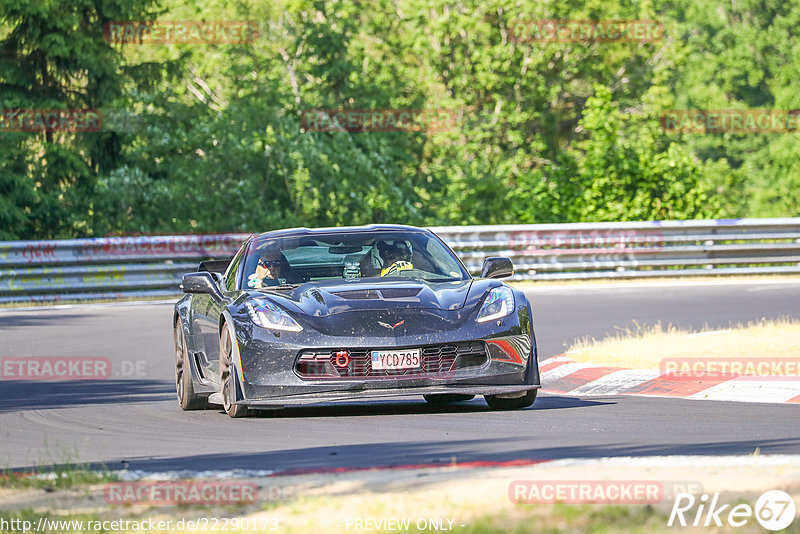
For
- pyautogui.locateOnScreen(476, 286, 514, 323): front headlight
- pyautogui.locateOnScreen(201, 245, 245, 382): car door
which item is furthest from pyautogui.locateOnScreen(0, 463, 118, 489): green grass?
pyautogui.locateOnScreen(476, 286, 514, 323): front headlight

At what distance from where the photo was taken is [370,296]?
941 centimetres

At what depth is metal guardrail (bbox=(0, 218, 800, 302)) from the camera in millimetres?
22734

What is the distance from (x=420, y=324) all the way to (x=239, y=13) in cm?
3694

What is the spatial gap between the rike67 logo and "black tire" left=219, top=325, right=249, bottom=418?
461cm

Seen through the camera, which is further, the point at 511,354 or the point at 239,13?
the point at 239,13

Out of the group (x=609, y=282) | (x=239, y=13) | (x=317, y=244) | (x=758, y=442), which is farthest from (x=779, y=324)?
(x=239, y=13)

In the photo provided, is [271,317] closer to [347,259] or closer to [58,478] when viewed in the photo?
[347,259]

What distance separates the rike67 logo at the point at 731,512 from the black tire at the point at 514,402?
444 centimetres

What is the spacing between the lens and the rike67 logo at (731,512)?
16.2ft

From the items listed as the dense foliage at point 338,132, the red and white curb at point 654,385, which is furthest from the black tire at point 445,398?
the dense foliage at point 338,132

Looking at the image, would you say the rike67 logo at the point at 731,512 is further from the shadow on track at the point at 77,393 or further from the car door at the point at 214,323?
the shadow on track at the point at 77,393

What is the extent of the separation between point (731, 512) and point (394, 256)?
5.69 meters

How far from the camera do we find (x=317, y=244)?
10.6 m

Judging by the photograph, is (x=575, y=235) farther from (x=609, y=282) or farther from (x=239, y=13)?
(x=239, y=13)
